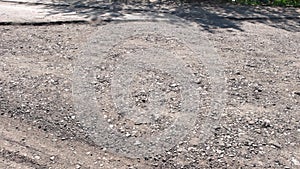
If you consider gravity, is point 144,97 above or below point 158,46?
below

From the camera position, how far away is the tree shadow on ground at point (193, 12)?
23.6 feet

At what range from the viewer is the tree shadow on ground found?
720 centimetres

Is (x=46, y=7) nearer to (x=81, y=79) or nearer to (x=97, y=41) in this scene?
(x=97, y=41)

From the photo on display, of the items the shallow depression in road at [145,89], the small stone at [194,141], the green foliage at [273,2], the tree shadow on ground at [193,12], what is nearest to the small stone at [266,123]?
the shallow depression in road at [145,89]

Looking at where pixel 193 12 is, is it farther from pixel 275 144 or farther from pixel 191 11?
pixel 275 144

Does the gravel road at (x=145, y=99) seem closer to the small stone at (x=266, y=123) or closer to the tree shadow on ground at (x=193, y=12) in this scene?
the small stone at (x=266, y=123)

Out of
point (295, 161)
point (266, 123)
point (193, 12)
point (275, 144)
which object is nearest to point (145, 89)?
point (266, 123)

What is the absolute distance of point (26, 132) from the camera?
3.74m

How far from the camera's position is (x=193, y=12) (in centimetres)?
804

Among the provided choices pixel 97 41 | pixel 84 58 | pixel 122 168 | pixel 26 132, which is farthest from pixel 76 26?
pixel 122 168

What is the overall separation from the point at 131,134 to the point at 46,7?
5.81 meters

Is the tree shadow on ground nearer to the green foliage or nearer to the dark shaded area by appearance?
the dark shaded area

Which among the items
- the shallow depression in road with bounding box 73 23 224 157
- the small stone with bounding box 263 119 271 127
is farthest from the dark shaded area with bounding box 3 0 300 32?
the small stone with bounding box 263 119 271 127

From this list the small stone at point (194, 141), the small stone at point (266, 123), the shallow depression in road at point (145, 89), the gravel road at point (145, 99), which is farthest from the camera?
the small stone at point (266, 123)
